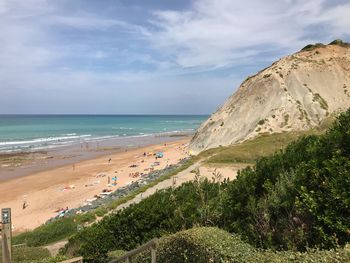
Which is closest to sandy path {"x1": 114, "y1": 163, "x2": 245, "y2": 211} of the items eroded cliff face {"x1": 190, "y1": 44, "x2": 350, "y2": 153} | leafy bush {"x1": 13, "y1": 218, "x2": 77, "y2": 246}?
leafy bush {"x1": 13, "y1": 218, "x2": 77, "y2": 246}

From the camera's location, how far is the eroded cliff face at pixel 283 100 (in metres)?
42.4

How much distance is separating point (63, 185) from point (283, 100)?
83.5ft

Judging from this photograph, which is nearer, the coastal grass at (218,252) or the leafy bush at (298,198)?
the coastal grass at (218,252)

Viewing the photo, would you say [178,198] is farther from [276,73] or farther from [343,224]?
[276,73]

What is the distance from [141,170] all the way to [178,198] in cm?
3007

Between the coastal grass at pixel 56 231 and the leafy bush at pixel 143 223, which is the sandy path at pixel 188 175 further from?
the leafy bush at pixel 143 223

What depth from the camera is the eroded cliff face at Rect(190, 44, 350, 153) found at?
4244 cm

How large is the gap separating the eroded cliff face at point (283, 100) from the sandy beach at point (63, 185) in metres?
7.61

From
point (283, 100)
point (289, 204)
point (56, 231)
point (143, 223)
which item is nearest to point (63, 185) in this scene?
point (56, 231)

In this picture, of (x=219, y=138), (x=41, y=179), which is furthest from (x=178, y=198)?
(x=219, y=138)

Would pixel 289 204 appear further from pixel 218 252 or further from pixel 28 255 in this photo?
pixel 28 255

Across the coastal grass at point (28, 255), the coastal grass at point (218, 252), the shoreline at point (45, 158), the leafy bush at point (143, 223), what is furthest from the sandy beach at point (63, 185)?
the coastal grass at point (218, 252)

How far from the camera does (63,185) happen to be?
112 feet

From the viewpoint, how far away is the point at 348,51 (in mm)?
55656
